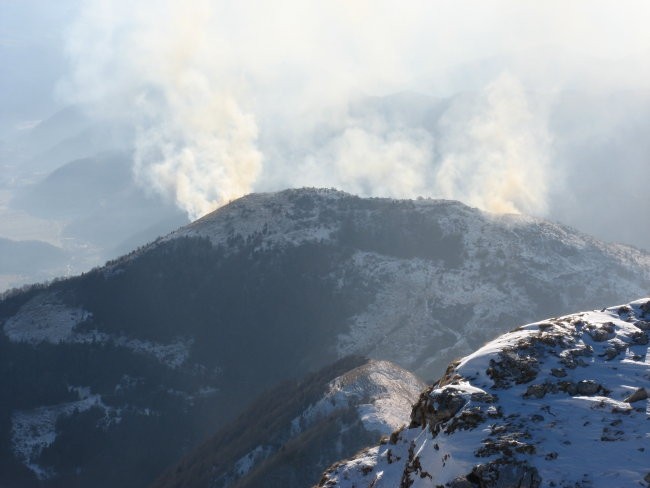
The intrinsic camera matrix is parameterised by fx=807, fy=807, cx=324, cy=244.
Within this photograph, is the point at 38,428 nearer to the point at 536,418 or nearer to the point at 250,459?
the point at 250,459

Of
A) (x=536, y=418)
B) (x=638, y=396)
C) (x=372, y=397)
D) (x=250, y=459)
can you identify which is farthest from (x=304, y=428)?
(x=638, y=396)

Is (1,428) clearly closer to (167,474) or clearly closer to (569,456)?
(167,474)

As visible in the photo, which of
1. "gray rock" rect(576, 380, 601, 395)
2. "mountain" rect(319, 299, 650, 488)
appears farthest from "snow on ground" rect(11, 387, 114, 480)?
"gray rock" rect(576, 380, 601, 395)

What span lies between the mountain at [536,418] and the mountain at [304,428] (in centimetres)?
6115

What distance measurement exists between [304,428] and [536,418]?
96619 mm

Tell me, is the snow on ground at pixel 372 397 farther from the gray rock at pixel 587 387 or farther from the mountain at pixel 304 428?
the gray rock at pixel 587 387

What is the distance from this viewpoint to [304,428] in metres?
145

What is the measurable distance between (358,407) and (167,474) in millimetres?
50550

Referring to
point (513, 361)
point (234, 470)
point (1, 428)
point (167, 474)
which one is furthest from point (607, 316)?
point (1, 428)

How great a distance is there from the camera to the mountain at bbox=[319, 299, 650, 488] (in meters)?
47.8

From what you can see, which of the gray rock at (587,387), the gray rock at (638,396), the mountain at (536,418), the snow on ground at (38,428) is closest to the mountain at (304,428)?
the snow on ground at (38,428)

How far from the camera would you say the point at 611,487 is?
149 feet

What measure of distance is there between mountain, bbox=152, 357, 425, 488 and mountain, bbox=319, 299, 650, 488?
61154mm

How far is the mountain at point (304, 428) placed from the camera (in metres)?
125
